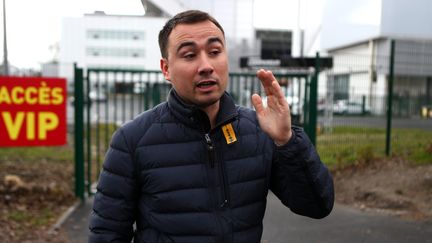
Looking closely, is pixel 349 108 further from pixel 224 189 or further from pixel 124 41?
pixel 124 41

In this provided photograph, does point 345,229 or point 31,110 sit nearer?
point 345,229

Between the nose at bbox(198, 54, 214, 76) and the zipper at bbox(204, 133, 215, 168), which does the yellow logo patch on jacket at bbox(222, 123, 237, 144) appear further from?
the nose at bbox(198, 54, 214, 76)

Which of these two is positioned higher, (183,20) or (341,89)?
(183,20)

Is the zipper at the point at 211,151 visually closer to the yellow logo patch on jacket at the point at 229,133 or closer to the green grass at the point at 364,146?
the yellow logo patch on jacket at the point at 229,133

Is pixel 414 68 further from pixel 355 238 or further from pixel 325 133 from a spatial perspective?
pixel 355 238

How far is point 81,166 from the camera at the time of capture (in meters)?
5.96

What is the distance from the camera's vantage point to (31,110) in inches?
227

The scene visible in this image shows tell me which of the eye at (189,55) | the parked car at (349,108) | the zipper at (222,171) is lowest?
the parked car at (349,108)

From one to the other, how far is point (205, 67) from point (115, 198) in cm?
66

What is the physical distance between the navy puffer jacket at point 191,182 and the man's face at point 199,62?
0.09 m

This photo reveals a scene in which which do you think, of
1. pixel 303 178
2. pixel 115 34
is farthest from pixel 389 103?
pixel 115 34

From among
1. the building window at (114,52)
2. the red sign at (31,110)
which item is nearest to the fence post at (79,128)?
the red sign at (31,110)

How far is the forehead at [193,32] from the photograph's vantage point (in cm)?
175

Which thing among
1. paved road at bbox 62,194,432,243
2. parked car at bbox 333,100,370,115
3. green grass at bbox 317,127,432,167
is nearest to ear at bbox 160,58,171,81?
paved road at bbox 62,194,432,243
